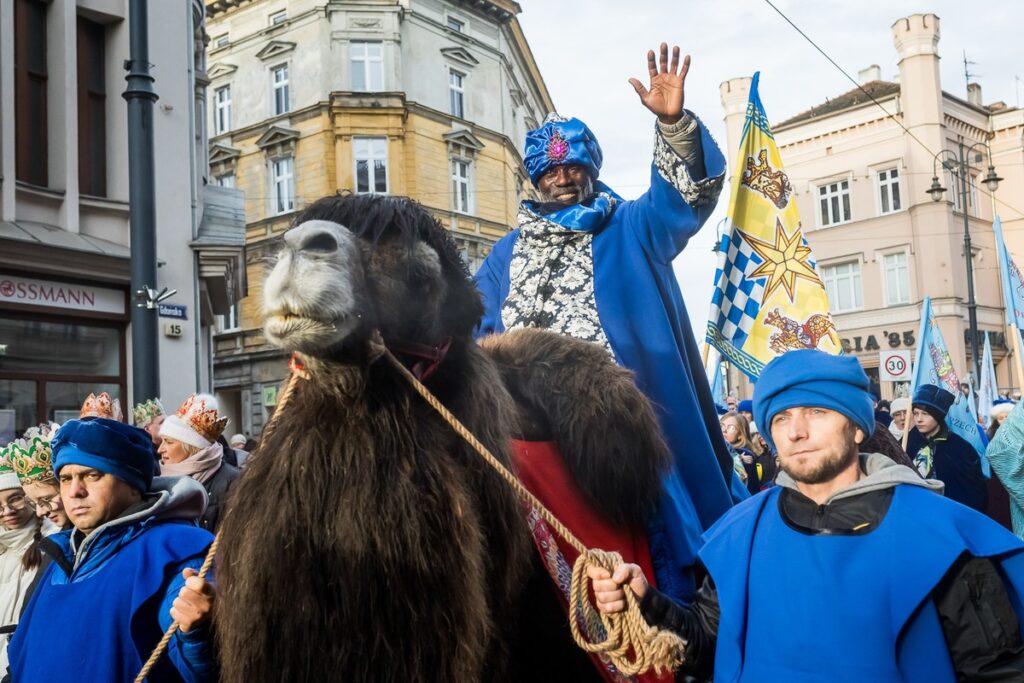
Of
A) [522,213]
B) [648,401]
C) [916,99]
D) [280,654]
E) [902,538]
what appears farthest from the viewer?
[916,99]

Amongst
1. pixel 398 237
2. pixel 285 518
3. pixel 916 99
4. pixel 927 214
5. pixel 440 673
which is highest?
pixel 916 99

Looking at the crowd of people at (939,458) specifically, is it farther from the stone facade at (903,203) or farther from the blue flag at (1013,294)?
the stone facade at (903,203)

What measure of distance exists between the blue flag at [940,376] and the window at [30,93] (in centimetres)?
1024

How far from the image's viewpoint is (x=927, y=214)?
32.1 metres

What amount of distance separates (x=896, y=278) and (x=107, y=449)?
3416cm

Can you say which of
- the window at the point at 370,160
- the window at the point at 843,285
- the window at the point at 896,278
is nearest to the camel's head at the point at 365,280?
the window at the point at 370,160

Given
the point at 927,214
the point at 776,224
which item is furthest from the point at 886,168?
the point at 776,224

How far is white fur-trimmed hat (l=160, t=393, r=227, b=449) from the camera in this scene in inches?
195

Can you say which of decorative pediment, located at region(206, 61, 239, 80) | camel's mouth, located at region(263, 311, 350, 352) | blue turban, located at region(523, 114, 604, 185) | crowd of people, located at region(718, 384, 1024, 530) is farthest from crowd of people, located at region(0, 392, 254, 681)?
decorative pediment, located at region(206, 61, 239, 80)

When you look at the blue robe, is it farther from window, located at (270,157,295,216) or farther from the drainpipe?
window, located at (270,157,295,216)

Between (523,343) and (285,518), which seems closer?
(285,518)

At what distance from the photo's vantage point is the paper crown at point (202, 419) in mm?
4977

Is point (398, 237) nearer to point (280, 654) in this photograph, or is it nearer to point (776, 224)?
point (280, 654)

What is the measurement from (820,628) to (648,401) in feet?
2.97
